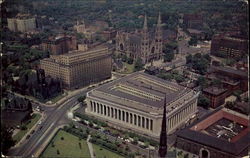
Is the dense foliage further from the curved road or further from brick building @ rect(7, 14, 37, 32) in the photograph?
brick building @ rect(7, 14, 37, 32)

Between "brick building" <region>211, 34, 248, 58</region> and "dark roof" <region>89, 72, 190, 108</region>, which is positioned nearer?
"dark roof" <region>89, 72, 190, 108</region>

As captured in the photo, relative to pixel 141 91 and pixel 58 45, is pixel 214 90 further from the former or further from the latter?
pixel 58 45

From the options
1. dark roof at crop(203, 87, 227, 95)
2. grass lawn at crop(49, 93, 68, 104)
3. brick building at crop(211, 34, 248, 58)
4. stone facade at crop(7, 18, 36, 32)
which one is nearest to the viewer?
dark roof at crop(203, 87, 227, 95)

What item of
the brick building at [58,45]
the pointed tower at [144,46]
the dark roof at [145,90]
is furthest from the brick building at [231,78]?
the brick building at [58,45]

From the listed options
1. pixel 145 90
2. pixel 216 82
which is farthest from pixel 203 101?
pixel 145 90

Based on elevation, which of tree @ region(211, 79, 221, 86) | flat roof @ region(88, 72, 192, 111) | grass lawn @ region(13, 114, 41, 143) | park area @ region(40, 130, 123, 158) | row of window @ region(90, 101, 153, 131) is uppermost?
flat roof @ region(88, 72, 192, 111)

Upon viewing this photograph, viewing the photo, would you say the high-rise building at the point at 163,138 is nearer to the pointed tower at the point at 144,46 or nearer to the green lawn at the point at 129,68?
the green lawn at the point at 129,68

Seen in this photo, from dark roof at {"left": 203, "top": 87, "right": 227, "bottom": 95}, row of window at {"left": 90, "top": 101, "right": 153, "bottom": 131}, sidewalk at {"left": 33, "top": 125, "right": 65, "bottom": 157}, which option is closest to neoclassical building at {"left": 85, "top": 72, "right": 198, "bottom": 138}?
row of window at {"left": 90, "top": 101, "right": 153, "bottom": 131}

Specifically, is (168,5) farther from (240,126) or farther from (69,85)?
(240,126)
